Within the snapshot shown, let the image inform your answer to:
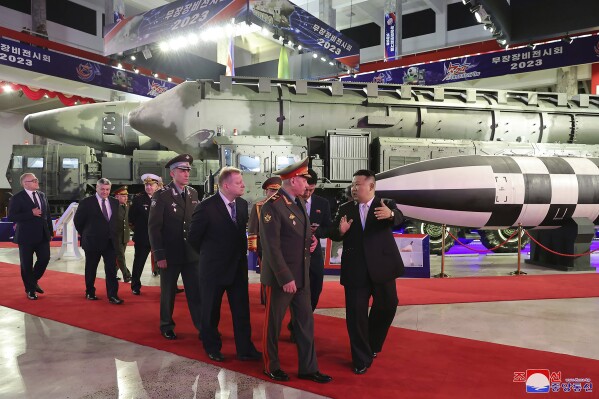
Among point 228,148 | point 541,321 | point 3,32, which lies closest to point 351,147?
point 228,148

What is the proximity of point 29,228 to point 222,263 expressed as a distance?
3776mm

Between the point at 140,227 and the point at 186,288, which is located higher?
the point at 140,227

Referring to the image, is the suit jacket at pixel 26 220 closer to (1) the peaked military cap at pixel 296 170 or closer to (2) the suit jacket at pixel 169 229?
(2) the suit jacket at pixel 169 229

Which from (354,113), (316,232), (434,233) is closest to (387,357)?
(316,232)

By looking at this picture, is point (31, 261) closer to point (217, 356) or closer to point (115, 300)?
point (115, 300)

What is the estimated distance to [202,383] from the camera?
3.38 metres

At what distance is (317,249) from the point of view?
4.40 m

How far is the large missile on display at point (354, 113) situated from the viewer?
34.2ft

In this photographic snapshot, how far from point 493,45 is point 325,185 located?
11.4m

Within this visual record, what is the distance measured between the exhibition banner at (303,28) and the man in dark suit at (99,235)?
27.0ft

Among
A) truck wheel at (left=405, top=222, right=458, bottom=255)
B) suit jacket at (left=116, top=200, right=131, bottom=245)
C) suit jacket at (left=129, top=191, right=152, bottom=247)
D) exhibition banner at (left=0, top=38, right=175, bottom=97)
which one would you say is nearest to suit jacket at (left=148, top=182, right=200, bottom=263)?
suit jacket at (left=129, top=191, right=152, bottom=247)

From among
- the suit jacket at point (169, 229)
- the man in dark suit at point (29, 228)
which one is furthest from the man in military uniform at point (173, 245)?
the man in dark suit at point (29, 228)

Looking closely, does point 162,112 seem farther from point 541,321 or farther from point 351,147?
point 541,321

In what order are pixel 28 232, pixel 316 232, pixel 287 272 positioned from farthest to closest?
pixel 28 232, pixel 316 232, pixel 287 272
